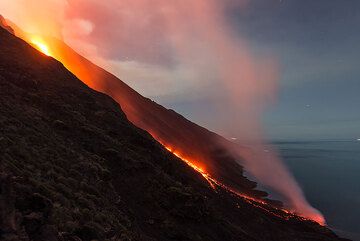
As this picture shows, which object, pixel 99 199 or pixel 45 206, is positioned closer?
pixel 45 206

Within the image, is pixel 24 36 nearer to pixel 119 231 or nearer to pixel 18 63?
pixel 18 63

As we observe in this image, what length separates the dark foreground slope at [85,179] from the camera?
619 inches

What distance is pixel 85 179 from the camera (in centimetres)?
2484

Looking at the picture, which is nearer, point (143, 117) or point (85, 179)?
point (85, 179)

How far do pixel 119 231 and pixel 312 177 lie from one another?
6256 inches

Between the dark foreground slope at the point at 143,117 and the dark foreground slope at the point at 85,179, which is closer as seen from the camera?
the dark foreground slope at the point at 85,179

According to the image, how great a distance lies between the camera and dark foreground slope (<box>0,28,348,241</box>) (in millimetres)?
15734

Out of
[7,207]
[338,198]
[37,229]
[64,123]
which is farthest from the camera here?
[338,198]

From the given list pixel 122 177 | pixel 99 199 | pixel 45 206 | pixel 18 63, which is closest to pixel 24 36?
pixel 18 63

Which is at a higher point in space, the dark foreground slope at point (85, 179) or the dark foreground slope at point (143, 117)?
the dark foreground slope at point (143, 117)

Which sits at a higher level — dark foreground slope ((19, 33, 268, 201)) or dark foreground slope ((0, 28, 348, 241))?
dark foreground slope ((19, 33, 268, 201))

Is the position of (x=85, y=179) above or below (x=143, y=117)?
below

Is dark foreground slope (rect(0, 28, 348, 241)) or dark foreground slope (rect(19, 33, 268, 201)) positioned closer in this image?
dark foreground slope (rect(0, 28, 348, 241))

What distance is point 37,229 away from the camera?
12.9 metres
